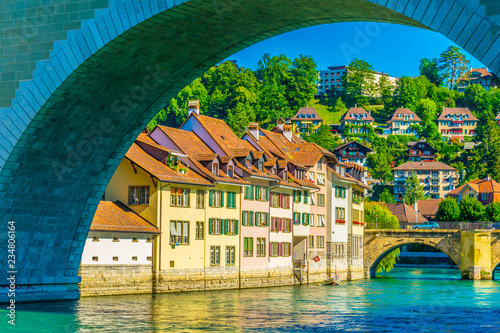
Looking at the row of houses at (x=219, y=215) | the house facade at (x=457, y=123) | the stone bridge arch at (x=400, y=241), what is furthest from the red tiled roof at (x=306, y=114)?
the row of houses at (x=219, y=215)

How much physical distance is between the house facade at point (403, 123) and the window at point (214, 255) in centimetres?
10764

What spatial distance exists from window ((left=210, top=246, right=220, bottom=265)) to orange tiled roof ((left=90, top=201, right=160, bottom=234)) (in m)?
4.56

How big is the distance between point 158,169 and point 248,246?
8.47m

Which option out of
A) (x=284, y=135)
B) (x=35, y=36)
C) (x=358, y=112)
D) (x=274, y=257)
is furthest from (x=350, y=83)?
(x=35, y=36)

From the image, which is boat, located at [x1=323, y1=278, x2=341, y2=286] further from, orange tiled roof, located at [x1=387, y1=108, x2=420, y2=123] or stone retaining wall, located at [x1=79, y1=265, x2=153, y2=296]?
orange tiled roof, located at [x1=387, y1=108, x2=420, y2=123]

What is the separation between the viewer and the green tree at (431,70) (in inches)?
6772

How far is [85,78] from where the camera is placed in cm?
1528

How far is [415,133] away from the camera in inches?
5778

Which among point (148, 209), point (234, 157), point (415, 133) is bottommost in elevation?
point (148, 209)

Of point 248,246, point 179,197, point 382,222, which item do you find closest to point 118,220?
point 179,197

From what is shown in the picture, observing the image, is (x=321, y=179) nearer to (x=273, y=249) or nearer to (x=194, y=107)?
(x=273, y=249)

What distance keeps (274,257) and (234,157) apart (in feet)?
20.4

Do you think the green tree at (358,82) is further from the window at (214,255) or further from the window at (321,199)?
the window at (214,255)

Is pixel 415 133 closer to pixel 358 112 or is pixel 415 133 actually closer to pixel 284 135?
pixel 358 112
